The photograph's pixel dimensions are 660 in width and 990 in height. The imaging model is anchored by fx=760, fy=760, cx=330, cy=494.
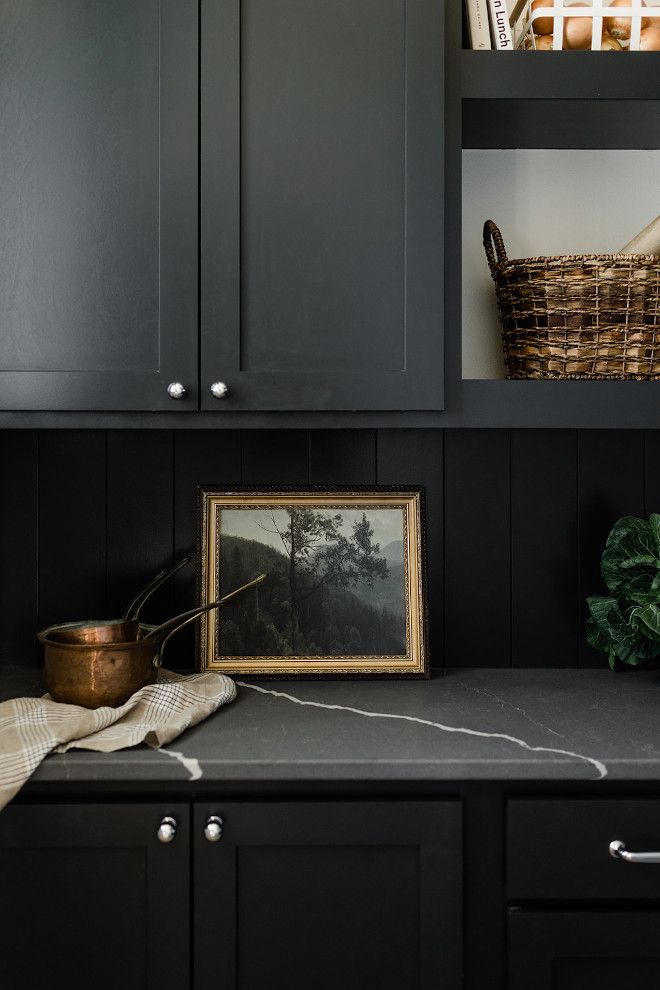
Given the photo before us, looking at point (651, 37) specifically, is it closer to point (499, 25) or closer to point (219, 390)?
point (499, 25)

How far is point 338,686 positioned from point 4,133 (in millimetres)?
1141

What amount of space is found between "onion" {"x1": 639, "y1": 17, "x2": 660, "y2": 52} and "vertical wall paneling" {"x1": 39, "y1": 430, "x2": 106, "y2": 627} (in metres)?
1.27

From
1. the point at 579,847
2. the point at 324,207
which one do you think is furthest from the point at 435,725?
the point at 324,207

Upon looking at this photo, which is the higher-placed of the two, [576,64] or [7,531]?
[576,64]

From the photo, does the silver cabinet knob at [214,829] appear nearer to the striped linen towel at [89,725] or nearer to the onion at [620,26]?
the striped linen towel at [89,725]

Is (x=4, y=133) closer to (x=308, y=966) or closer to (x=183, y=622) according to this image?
(x=183, y=622)

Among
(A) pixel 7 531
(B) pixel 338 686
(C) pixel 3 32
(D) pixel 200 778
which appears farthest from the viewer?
(A) pixel 7 531

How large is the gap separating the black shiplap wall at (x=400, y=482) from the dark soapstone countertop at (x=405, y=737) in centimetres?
18

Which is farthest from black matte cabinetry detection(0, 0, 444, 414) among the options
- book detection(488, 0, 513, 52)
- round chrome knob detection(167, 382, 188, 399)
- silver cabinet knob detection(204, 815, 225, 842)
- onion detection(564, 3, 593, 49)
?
silver cabinet knob detection(204, 815, 225, 842)

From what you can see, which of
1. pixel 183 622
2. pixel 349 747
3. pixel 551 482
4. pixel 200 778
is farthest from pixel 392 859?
pixel 551 482

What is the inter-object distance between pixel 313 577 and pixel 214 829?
0.61m

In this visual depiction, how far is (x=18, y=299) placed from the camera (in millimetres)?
1274

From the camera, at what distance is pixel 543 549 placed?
1.65 metres

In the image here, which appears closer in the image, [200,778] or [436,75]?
[200,778]
